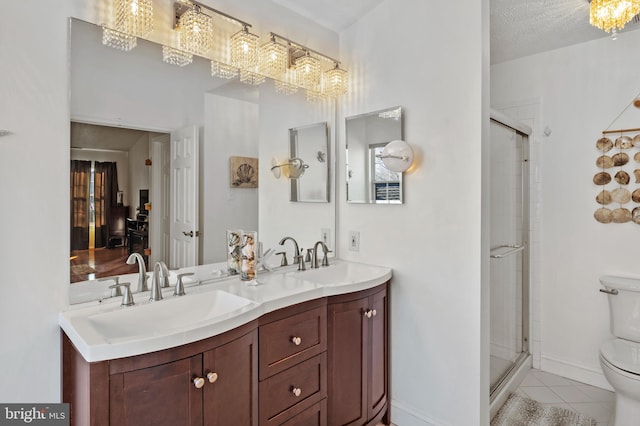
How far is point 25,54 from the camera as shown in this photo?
129 cm

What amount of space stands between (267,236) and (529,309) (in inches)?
86.1

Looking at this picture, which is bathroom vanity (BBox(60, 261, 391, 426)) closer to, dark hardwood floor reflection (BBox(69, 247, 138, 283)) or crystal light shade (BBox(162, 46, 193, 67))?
dark hardwood floor reflection (BBox(69, 247, 138, 283))

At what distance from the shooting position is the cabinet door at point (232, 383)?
1.26 meters

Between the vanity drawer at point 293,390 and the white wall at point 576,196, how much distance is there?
2060 mm

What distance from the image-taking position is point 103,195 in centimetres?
150

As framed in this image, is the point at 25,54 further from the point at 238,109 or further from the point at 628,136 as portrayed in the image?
the point at 628,136

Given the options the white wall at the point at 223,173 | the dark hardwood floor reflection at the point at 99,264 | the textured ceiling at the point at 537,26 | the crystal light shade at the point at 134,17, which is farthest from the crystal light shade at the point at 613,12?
the dark hardwood floor reflection at the point at 99,264

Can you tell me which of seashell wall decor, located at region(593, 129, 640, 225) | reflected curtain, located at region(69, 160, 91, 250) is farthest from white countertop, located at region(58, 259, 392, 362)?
seashell wall decor, located at region(593, 129, 640, 225)

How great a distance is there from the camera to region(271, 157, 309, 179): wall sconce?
218 centimetres

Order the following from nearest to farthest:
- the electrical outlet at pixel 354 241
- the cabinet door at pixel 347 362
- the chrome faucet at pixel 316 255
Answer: the cabinet door at pixel 347 362 < the chrome faucet at pixel 316 255 < the electrical outlet at pixel 354 241

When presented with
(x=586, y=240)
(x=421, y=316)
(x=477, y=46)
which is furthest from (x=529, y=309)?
(x=477, y=46)

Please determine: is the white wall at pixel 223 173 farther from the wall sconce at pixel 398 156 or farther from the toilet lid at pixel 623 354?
the toilet lid at pixel 623 354

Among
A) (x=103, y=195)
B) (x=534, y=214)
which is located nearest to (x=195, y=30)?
(x=103, y=195)

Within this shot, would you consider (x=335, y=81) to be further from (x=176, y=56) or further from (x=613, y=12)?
(x=613, y=12)
